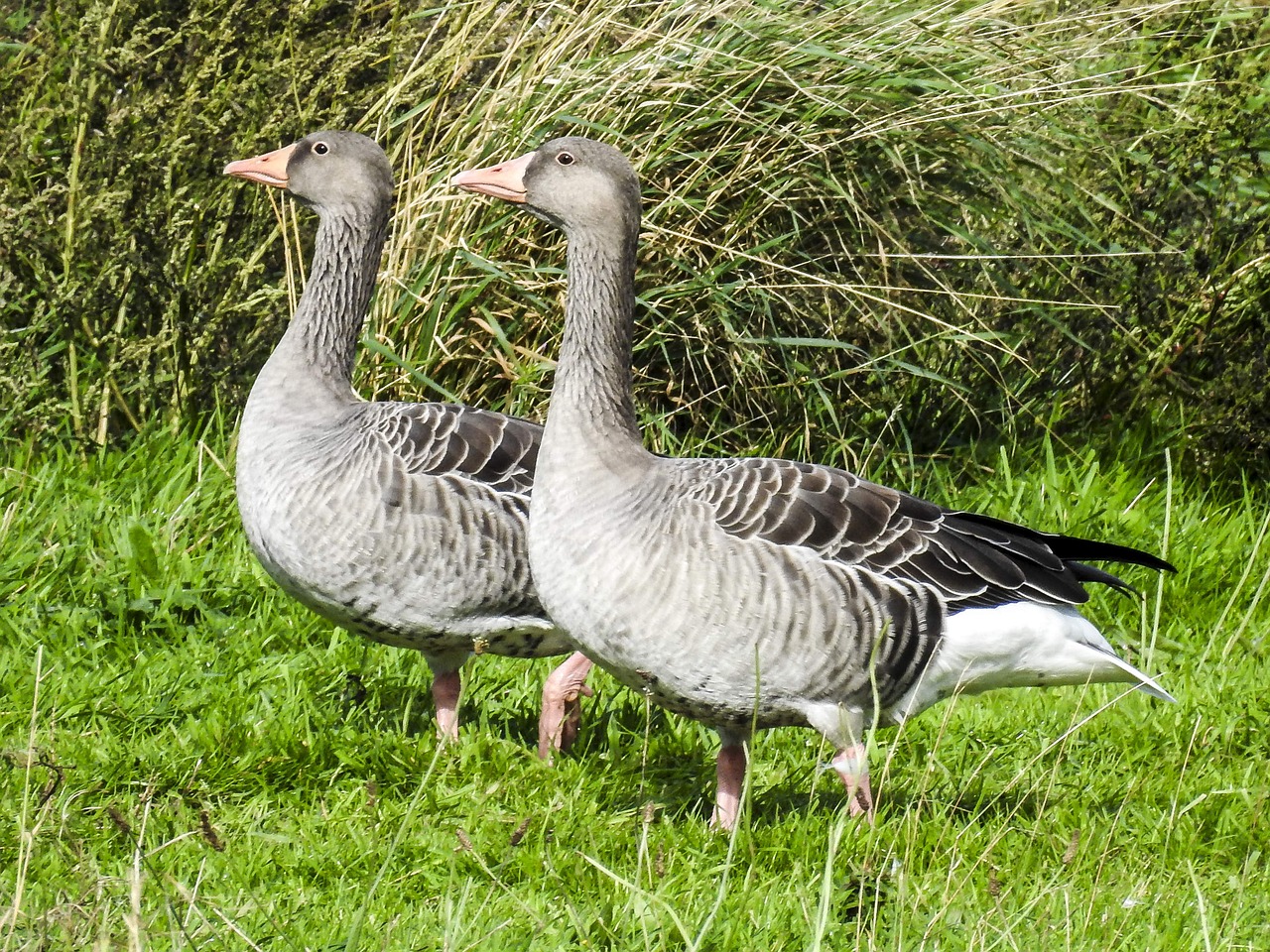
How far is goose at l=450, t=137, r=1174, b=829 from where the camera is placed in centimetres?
401

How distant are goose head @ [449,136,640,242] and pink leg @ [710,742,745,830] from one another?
1.56m

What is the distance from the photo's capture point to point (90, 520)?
5848 mm

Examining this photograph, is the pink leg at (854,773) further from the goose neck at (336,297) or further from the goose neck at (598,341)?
the goose neck at (336,297)

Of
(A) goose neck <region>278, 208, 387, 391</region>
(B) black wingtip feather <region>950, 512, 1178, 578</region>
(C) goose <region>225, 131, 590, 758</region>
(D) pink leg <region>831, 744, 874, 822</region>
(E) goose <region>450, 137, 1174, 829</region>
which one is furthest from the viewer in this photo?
(A) goose neck <region>278, 208, 387, 391</region>

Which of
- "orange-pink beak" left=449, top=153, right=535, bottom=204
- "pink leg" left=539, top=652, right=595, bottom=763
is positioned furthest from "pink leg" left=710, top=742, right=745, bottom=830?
"orange-pink beak" left=449, top=153, right=535, bottom=204

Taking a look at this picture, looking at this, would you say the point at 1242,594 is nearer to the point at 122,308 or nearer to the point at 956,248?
the point at 956,248

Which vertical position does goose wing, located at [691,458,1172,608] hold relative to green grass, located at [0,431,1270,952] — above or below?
above

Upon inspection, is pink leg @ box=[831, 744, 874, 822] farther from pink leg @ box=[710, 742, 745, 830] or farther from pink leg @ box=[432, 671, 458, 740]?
pink leg @ box=[432, 671, 458, 740]

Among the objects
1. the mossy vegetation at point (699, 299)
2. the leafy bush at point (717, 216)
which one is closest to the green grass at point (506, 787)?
the mossy vegetation at point (699, 299)

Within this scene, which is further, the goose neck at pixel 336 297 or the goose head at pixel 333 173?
the goose head at pixel 333 173

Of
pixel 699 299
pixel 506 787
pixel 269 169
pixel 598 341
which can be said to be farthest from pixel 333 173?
pixel 506 787

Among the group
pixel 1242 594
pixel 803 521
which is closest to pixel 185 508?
pixel 803 521

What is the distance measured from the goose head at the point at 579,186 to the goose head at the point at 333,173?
0.97 m

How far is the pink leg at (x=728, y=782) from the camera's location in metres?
4.31
